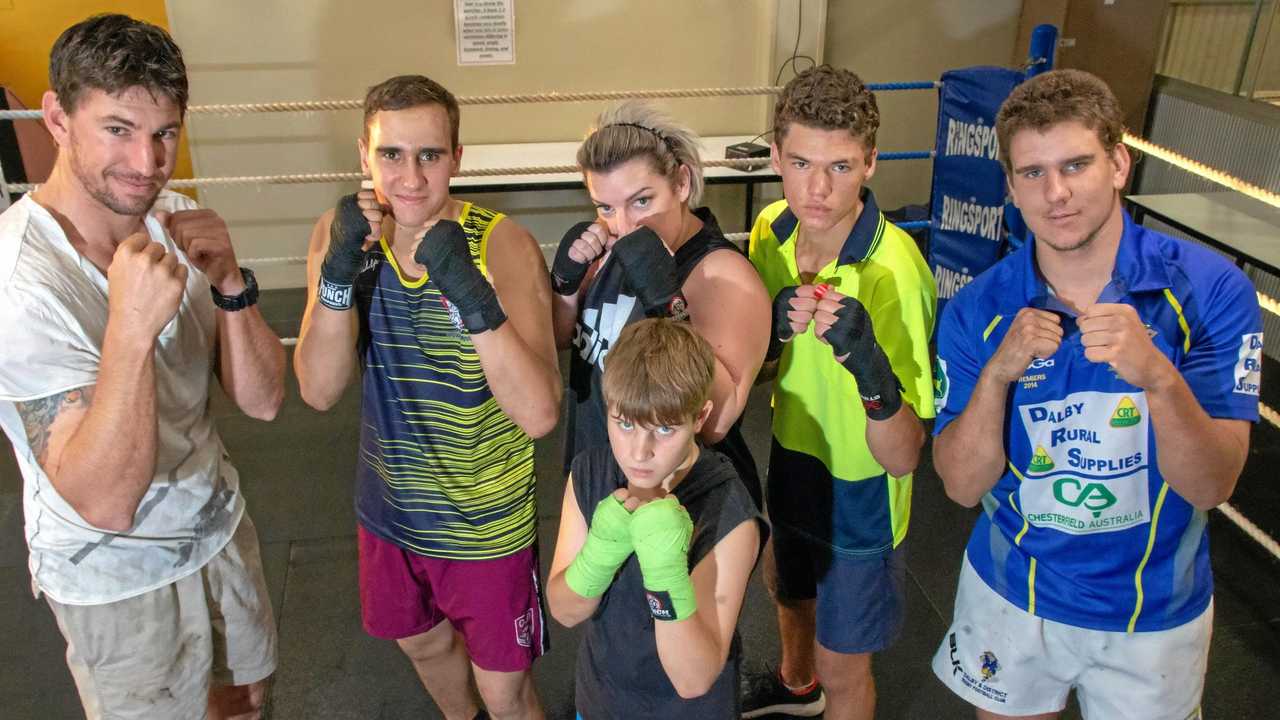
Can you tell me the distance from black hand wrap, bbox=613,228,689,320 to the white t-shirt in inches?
30.7

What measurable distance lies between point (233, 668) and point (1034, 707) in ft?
4.81

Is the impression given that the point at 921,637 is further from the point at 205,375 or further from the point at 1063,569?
the point at 205,375

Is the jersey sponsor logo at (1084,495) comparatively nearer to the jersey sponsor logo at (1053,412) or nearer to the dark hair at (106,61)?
the jersey sponsor logo at (1053,412)

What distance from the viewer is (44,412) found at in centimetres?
148

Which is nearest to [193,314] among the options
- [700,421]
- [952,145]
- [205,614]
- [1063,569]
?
[205,614]

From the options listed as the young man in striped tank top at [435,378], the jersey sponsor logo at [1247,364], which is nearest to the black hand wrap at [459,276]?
the young man in striped tank top at [435,378]

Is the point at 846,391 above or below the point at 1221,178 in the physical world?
below

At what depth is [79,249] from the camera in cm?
156

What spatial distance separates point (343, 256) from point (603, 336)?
18.4 inches

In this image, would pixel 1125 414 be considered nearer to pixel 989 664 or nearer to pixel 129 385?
pixel 989 664

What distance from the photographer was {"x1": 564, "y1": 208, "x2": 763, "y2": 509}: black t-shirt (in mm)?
1729

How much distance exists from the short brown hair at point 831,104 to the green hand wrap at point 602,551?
0.81 m

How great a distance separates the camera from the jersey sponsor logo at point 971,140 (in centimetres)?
345

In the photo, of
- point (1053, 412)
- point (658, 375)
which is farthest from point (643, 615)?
point (1053, 412)
